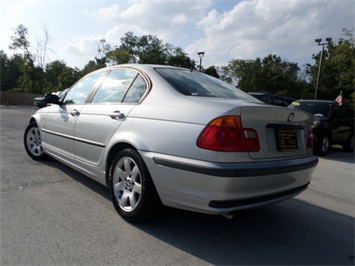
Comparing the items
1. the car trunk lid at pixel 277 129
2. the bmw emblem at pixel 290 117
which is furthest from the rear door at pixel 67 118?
the bmw emblem at pixel 290 117

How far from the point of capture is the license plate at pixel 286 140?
2.62m

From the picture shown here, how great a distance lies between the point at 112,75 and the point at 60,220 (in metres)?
1.78

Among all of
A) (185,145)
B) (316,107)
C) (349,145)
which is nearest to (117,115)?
(185,145)

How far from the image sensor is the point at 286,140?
2.70 meters

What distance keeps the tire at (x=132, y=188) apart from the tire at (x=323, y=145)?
643 cm

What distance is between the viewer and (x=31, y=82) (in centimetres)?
3459

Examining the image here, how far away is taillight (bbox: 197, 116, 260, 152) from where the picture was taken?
229 cm

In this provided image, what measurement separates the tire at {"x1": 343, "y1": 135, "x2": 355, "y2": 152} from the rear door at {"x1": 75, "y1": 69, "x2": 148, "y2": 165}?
8.82 m

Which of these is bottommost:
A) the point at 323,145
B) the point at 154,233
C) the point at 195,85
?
the point at 154,233

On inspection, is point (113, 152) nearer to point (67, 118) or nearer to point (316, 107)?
point (67, 118)

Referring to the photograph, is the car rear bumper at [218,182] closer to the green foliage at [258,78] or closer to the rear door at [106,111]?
the rear door at [106,111]

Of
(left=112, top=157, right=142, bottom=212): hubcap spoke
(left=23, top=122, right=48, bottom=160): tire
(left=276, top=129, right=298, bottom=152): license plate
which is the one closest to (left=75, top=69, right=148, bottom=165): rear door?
(left=112, top=157, right=142, bottom=212): hubcap spoke

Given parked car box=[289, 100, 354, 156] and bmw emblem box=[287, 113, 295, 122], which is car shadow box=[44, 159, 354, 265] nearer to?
bmw emblem box=[287, 113, 295, 122]

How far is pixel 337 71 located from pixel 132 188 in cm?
4352
